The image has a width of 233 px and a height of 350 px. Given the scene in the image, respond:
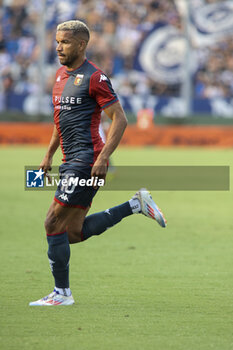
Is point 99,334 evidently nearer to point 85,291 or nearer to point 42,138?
point 85,291

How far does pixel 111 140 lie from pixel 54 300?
134 centimetres

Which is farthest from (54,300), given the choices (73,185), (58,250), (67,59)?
(67,59)

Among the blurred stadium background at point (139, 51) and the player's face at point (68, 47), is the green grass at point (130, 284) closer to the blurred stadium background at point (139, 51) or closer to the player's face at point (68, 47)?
the player's face at point (68, 47)

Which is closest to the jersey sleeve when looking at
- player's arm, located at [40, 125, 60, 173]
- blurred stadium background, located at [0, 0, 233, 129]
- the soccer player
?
the soccer player

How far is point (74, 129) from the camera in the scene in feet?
19.6

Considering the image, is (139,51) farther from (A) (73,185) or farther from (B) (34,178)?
(A) (73,185)

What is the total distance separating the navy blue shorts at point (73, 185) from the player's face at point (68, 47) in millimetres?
798

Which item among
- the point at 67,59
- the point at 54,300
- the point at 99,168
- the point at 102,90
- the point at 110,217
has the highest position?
the point at 67,59

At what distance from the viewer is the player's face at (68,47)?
5812mm

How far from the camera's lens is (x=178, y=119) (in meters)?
29.8

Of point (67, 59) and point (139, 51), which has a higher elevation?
point (67, 59)

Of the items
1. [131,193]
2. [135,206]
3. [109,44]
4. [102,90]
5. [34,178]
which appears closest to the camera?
[102,90]

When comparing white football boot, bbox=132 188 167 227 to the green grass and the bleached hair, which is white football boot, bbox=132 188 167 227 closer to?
the green grass

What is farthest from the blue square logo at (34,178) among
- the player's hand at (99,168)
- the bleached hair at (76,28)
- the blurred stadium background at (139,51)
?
the blurred stadium background at (139,51)
